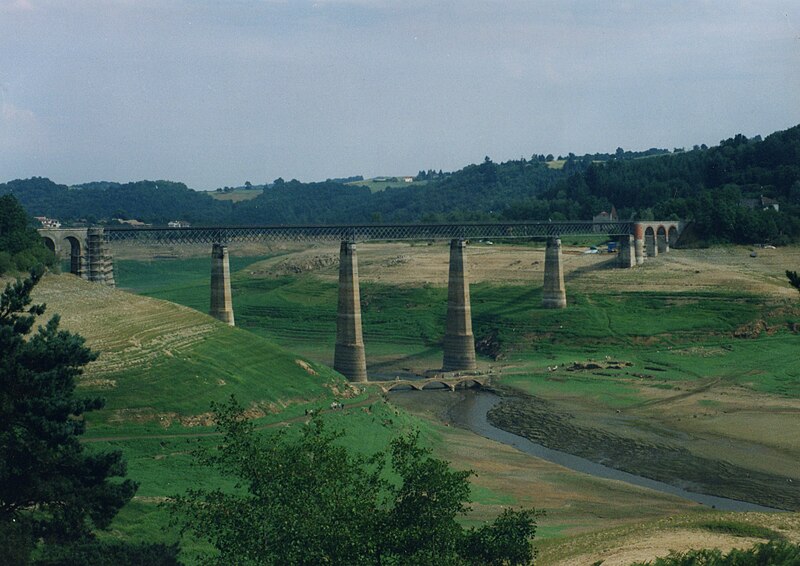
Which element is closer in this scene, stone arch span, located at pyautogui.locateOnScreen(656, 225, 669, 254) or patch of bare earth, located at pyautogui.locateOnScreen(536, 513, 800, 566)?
patch of bare earth, located at pyautogui.locateOnScreen(536, 513, 800, 566)

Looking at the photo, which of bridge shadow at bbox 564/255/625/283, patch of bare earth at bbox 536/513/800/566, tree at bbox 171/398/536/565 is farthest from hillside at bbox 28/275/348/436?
bridge shadow at bbox 564/255/625/283

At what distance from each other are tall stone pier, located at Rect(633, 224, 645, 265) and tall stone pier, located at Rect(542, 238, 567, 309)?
862 inches

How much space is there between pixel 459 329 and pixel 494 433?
28298 mm

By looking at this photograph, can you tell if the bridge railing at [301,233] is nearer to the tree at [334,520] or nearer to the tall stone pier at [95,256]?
the tall stone pier at [95,256]

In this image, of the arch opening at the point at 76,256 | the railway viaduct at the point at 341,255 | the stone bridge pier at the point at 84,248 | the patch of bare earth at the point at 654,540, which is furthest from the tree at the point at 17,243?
the patch of bare earth at the point at 654,540

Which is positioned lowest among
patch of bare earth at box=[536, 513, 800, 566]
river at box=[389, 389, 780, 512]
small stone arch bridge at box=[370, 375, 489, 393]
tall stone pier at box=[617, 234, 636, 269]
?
river at box=[389, 389, 780, 512]

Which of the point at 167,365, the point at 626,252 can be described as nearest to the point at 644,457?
the point at 167,365

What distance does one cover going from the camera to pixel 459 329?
113062mm

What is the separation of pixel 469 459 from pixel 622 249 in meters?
82.5

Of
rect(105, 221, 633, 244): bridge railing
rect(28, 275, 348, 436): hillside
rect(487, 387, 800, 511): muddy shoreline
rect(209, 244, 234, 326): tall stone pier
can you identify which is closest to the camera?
rect(487, 387, 800, 511): muddy shoreline

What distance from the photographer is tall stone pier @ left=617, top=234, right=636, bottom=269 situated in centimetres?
14950

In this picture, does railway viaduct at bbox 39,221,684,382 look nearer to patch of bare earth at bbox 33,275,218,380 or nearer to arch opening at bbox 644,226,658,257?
patch of bare earth at bbox 33,275,218,380

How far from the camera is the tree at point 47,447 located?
41531 mm

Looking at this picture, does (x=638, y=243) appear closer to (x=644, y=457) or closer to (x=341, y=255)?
(x=341, y=255)
